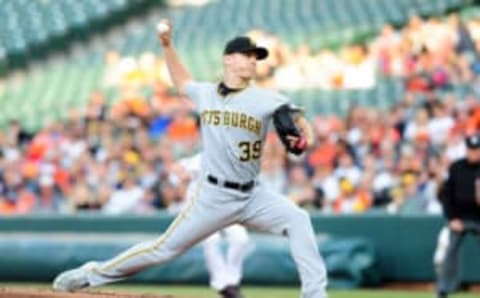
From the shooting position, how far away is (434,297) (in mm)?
12906

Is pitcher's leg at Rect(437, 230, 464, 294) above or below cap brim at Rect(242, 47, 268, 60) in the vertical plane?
below

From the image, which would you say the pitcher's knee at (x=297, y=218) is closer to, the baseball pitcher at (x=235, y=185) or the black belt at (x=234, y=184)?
the baseball pitcher at (x=235, y=185)

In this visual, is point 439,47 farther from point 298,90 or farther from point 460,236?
point 460,236

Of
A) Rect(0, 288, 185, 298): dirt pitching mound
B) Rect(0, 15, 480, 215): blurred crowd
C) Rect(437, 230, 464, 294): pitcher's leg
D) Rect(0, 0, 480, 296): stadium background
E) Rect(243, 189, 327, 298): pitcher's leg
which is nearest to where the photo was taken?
Rect(243, 189, 327, 298): pitcher's leg

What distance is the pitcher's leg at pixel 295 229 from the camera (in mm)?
8211

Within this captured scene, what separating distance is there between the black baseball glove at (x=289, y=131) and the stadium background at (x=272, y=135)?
18.3ft

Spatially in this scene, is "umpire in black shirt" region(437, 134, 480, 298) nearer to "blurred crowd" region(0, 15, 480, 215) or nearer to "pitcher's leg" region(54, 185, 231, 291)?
"blurred crowd" region(0, 15, 480, 215)

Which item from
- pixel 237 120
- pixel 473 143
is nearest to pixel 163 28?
pixel 237 120

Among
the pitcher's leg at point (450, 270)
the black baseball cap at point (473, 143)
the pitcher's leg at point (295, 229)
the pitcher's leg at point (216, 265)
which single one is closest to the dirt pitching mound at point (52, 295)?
the pitcher's leg at point (295, 229)

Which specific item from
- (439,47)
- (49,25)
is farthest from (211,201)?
(49,25)

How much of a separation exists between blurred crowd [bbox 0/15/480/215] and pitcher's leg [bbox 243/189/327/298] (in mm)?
5280

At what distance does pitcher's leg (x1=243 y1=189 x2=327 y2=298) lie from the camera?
821cm

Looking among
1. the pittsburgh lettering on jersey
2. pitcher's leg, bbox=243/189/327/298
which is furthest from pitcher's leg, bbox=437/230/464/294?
the pittsburgh lettering on jersey

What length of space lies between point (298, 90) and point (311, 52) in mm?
1183
